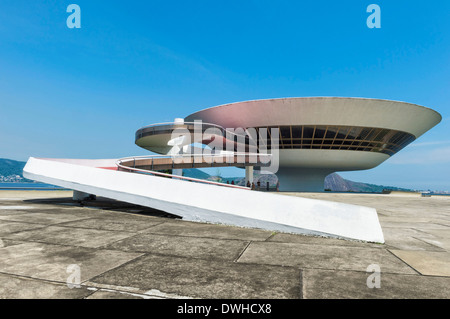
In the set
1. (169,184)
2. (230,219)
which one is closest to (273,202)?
(230,219)

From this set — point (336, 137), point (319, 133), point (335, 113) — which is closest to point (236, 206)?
point (335, 113)

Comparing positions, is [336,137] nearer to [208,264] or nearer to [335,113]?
[335,113]

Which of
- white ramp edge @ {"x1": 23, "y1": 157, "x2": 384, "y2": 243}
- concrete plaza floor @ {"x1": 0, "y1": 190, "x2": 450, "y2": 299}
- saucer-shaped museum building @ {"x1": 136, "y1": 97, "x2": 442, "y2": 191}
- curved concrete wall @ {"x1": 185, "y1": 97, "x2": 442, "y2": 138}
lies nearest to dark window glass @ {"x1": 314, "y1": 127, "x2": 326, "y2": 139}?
saucer-shaped museum building @ {"x1": 136, "y1": 97, "x2": 442, "y2": 191}

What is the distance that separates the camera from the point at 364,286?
3219mm

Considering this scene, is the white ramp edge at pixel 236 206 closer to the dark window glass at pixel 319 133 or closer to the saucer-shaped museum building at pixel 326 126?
the saucer-shaped museum building at pixel 326 126

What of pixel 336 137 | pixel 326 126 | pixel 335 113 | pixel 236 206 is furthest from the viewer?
pixel 336 137

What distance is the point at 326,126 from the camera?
35.0 metres

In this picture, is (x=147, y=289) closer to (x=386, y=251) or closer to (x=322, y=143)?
(x=386, y=251)

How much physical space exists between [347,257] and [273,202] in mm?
2715

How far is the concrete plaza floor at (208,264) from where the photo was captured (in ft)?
9.82

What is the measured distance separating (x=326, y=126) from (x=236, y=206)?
30713mm

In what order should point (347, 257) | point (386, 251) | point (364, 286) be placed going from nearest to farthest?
point (364, 286) < point (347, 257) < point (386, 251)

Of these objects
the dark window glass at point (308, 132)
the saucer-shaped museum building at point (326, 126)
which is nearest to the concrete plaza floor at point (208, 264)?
the saucer-shaped museum building at point (326, 126)

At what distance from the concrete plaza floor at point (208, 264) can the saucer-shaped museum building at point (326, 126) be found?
25629mm
